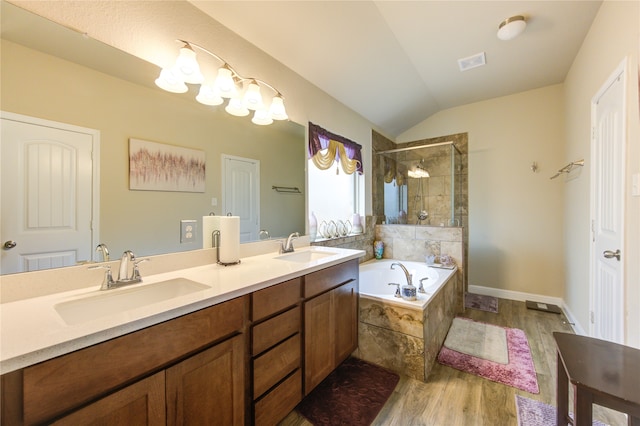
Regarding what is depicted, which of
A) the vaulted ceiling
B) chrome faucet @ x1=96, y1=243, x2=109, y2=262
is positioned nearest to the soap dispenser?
chrome faucet @ x1=96, y1=243, x2=109, y2=262

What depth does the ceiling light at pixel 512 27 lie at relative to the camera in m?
2.05

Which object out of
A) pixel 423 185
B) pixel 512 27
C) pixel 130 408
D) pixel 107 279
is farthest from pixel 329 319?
pixel 423 185

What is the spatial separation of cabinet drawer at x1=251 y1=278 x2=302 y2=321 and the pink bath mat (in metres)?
1.49

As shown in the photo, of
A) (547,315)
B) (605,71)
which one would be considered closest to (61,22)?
(605,71)

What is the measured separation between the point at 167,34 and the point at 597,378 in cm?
249

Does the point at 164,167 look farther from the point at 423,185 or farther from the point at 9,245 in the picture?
the point at 423,185

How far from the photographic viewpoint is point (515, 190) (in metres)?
3.51

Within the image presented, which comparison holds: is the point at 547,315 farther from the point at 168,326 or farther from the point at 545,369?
the point at 168,326

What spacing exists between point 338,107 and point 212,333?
2.55 m

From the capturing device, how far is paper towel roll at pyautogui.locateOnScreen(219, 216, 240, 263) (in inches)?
63.1

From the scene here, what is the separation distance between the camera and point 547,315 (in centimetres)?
299

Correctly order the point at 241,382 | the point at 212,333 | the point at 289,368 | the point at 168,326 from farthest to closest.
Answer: the point at 289,368
the point at 241,382
the point at 212,333
the point at 168,326

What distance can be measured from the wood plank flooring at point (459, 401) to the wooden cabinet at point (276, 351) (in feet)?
0.96

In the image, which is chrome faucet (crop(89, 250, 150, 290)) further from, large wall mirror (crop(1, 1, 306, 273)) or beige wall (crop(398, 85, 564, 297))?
beige wall (crop(398, 85, 564, 297))
